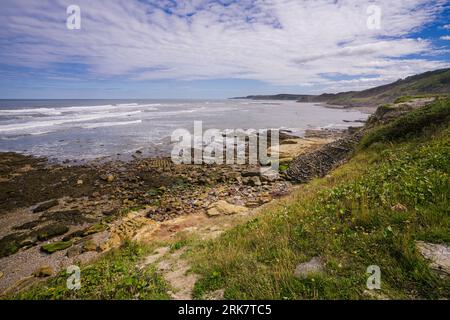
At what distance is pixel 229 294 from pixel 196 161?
2175 cm

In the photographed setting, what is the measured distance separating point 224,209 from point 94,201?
9440 mm

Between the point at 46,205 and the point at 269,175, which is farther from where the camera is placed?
the point at 269,175

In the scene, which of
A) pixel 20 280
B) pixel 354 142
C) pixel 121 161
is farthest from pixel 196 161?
pixel 20 280

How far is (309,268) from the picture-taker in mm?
4277

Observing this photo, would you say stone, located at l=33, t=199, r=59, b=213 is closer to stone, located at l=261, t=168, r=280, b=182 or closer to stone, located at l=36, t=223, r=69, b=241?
stone, located at l=36, t=223, r=69, b=241

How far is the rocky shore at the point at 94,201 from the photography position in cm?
1109

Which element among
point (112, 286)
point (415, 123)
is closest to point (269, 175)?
point (415, 123)

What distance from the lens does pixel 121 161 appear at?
25.2m

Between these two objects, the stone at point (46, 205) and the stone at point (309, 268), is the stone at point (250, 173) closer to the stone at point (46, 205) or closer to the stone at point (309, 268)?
the stone at point (46, 205)

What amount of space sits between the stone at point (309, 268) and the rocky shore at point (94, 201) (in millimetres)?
8201

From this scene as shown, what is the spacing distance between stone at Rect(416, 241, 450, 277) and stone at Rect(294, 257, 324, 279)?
1562mm

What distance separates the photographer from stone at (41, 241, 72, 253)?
11297 mm

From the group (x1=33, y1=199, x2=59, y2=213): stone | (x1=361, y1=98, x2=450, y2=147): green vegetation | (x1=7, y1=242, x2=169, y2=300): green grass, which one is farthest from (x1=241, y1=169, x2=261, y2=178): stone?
(x1=7, y1=242, x2=169, y2=300): green grass

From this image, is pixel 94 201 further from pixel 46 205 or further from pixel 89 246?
pixel 89 246
